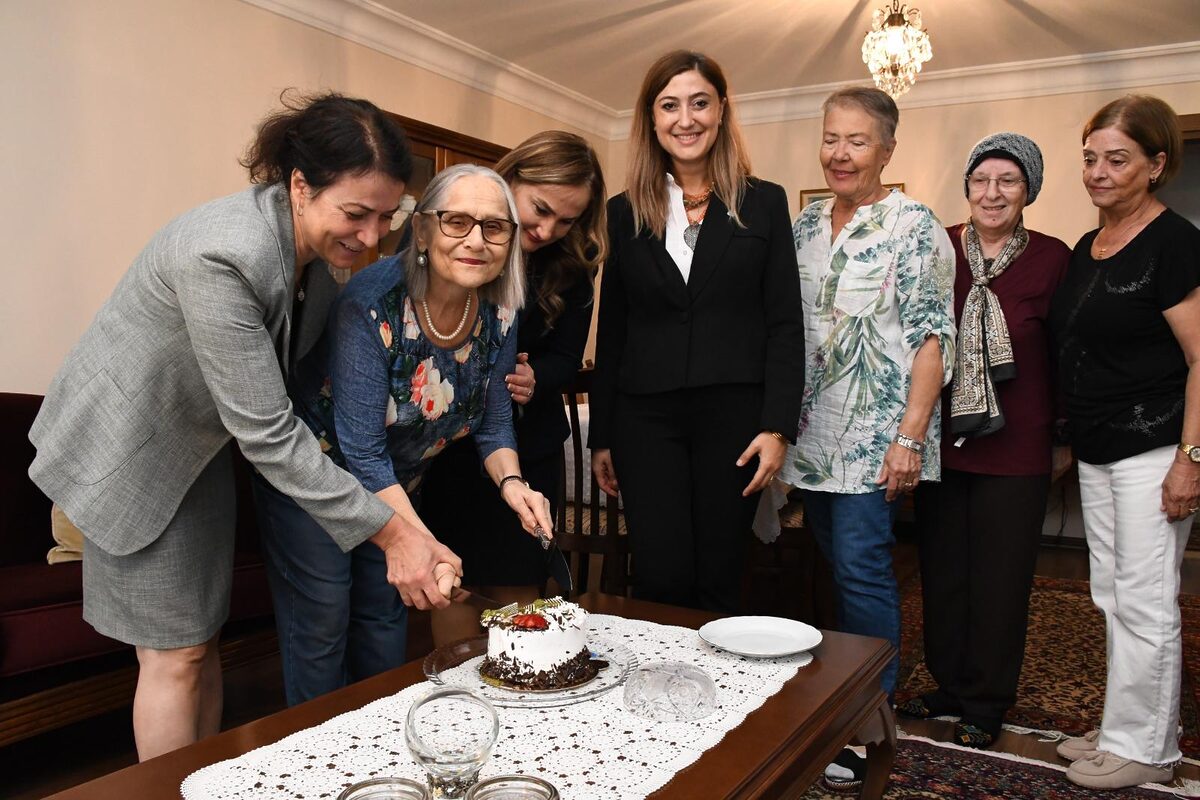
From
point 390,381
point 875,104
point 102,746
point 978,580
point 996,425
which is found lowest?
point 102,746

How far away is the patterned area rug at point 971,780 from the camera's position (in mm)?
2078

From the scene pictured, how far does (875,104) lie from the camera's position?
6.83ft

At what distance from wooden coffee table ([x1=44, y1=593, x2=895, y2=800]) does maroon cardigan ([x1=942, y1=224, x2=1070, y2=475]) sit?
951mm

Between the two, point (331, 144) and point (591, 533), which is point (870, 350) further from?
point (331, 144)

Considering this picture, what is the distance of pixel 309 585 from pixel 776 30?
12.9ft

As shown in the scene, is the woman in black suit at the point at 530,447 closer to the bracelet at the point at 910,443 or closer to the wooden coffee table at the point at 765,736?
the wooden coffee table at the point at 765,736

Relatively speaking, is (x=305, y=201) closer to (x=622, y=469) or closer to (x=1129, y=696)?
(x=622, y=469)

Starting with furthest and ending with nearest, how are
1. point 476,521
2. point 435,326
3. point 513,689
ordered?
point 476,521
point 435,326
point 513,689

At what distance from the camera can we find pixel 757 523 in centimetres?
284

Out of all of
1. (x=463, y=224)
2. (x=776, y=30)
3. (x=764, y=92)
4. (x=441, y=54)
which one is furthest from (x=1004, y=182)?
(x=764, y=92)

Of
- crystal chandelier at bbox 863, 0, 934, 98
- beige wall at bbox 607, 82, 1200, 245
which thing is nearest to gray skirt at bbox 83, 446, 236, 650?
crystal chandelier at bbox 863, 0, 934, 98

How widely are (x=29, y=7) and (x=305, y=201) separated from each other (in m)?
2.50

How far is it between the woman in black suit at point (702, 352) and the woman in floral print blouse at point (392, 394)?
354 mm

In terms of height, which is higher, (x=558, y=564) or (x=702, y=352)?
(x=702, y=352)
